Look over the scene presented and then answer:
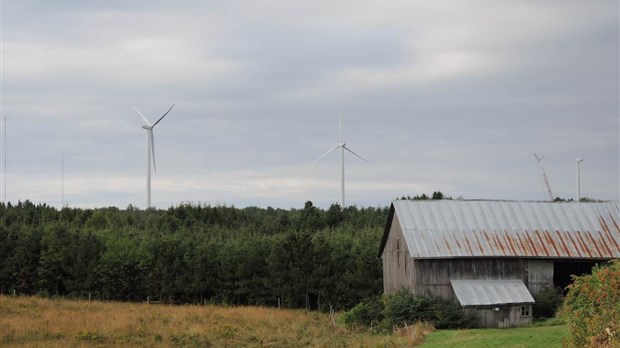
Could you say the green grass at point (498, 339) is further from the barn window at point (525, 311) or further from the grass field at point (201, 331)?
the barn window at point (525, 311)

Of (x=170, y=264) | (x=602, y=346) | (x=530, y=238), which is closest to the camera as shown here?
(x=602, y=346)

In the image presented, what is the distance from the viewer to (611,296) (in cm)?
2598

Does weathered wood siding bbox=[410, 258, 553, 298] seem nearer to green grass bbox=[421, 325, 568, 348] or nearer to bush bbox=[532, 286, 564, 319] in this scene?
bush bbox=[532, 286, 564, 319]

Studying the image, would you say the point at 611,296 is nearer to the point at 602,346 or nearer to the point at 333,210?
the point at 602,346

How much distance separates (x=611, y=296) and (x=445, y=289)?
2147 cm

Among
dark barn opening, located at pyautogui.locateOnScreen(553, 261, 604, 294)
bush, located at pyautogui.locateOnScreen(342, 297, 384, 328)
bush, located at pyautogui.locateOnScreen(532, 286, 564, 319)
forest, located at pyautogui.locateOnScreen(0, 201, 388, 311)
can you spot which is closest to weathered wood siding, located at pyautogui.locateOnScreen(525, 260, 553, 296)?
bush, located at pyautogui.locateOnScreen(532, 286, 564, 319)

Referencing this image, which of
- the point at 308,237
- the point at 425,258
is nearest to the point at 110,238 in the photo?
the point at 308,237

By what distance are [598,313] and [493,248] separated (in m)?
21.1

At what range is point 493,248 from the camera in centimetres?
4778

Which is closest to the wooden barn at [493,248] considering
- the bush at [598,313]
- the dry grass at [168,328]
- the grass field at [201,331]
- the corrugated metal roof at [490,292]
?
the corrugated metal roof at [490,292]

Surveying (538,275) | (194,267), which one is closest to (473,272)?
(538,275)

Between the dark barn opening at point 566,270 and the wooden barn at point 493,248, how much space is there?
9cm

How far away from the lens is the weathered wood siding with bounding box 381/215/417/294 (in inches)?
1909

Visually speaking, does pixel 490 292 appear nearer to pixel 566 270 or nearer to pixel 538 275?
pixel 538 275
